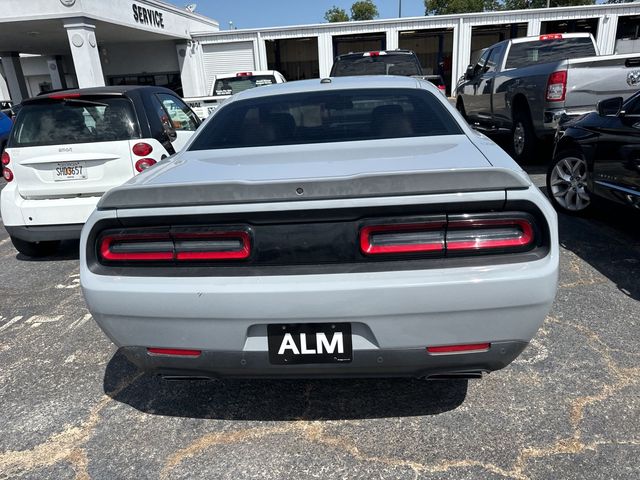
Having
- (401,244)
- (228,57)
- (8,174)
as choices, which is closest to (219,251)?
(401,244)

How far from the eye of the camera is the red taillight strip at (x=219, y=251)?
76.5 inches

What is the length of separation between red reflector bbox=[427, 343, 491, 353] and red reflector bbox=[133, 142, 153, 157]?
142 inches

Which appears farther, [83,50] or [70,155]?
[83,50]

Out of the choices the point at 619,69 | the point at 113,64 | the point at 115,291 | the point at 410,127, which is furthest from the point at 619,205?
the point at 113,64

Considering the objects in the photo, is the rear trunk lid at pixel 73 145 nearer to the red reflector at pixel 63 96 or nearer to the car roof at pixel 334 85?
the red reflector at pixel 63 96

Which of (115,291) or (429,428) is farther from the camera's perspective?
(429,428)

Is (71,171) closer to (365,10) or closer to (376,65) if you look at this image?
(376,65)

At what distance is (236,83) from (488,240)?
10697mm

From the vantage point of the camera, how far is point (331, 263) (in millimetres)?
1930

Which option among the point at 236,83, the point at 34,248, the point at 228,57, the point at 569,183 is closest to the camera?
the point at 34,248

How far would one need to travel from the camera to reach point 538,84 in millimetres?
6859

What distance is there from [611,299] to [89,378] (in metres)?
3.50

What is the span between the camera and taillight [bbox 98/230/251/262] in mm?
1952

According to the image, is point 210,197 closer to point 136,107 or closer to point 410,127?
point 410,127
